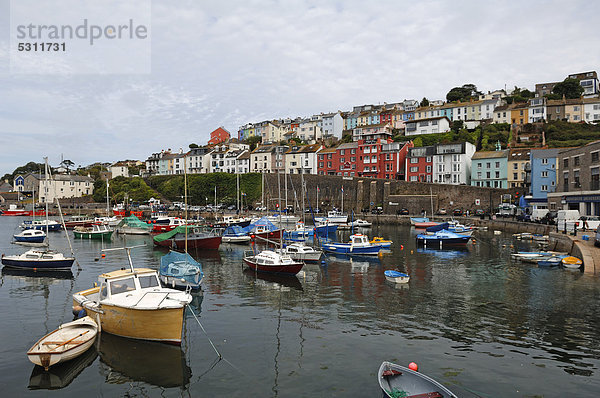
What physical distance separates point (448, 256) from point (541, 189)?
36576 mm

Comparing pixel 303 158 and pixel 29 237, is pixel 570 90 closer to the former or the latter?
pixel 303 158

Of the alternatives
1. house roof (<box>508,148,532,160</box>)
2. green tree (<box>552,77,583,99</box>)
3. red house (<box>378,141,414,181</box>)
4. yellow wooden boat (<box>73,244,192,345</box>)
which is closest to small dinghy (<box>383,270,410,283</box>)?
yellow wooden boat (<box>73,244,192,345</box>)

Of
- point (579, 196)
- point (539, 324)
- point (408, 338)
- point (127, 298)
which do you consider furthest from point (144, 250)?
point (579, 196)

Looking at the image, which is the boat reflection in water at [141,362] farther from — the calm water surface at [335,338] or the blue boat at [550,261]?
the blue boat at [550,261]

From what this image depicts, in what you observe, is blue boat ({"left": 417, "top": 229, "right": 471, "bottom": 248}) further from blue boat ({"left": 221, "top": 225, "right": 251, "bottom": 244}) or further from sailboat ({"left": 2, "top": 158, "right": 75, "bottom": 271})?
sailboat ({"left": 2, "top": 158, "right": 75, "bottom": 271})

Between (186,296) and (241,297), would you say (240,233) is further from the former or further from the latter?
(186,296)

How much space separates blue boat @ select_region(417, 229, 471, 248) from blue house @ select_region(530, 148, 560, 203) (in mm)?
27559

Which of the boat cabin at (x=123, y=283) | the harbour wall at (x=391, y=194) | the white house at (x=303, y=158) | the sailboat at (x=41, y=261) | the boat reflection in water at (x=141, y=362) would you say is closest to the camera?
the boat reflection in water at (x=141, y=362)

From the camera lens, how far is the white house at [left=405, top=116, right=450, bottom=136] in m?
104

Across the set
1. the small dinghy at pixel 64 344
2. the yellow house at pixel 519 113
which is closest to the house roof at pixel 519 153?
→ the yellow house at pixel 519 113

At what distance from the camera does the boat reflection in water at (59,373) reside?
45.2ft

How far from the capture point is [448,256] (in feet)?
137

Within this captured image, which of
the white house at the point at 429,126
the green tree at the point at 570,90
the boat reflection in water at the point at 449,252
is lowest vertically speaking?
the boat reflection in water at the point at 449,252

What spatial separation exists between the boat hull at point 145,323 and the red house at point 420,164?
271ft
